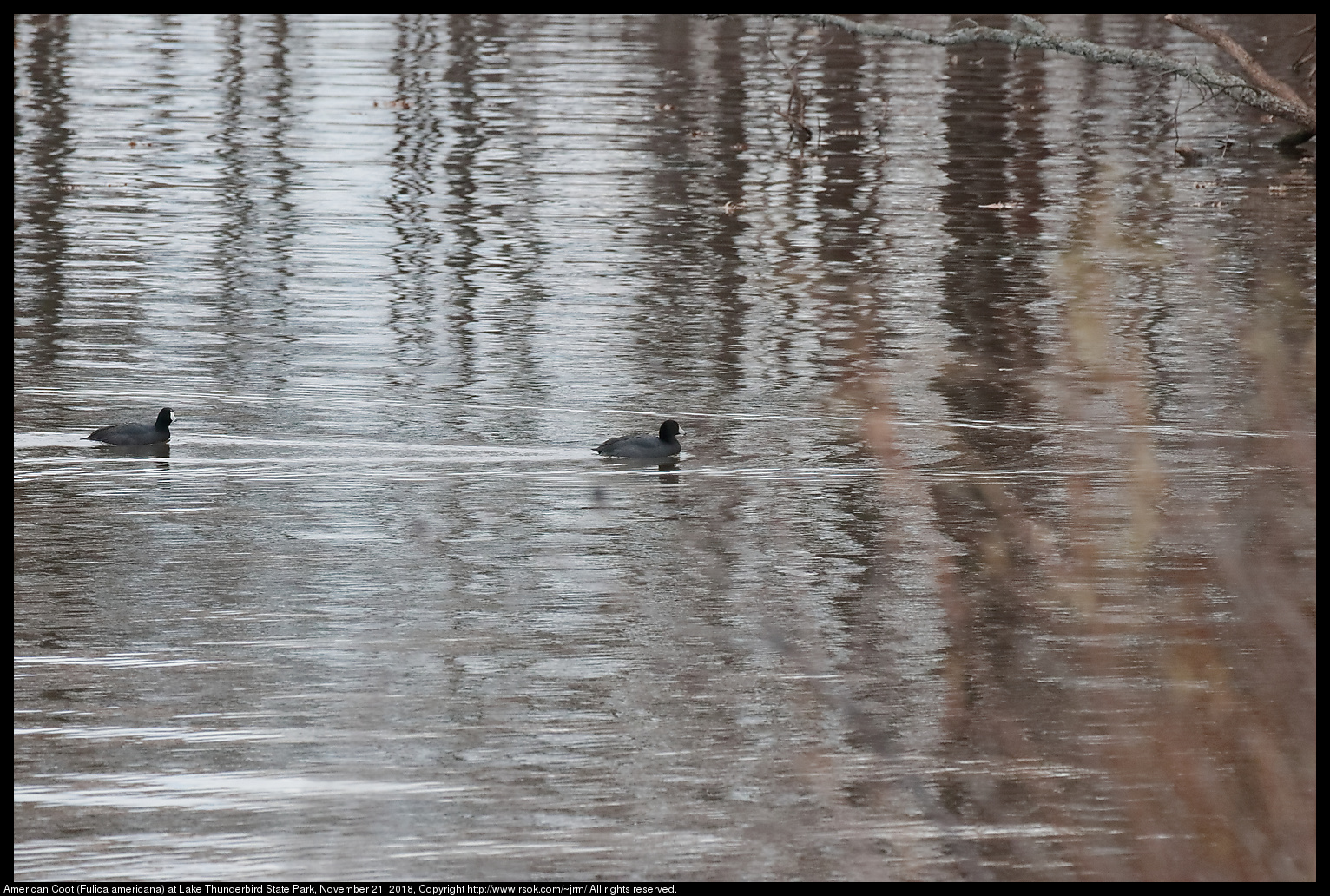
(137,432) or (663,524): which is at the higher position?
(137,432)

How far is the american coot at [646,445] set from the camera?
11680 mm

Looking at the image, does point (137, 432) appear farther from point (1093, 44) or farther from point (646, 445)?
point (1093, 44)

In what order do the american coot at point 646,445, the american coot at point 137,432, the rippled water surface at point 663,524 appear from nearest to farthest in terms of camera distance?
1. the rippled water surface at point 663,524
2. the american coot at point 646,445
3. the american coot at point 137,432

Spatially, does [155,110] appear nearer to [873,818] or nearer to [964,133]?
[964,133]

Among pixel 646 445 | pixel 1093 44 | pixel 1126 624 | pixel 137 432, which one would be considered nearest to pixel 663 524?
pixel 646 445

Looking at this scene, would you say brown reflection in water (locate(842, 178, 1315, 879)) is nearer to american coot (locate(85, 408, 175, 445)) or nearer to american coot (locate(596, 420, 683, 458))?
american coot (locate(596, 420, 683, 458))

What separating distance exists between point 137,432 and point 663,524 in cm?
328

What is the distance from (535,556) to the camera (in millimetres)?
10086

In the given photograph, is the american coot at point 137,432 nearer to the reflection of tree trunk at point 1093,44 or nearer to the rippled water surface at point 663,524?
the rippled water surface at point 663,524

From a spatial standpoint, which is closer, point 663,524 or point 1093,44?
point 663,524

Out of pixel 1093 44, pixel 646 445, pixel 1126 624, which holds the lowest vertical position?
pixel 1126 624

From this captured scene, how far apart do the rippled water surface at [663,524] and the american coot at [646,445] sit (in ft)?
0.28

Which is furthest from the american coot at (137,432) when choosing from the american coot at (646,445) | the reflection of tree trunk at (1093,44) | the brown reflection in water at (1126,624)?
the reflection of tree trunk at (1093,44)

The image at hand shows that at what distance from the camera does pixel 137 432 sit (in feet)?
39.2
